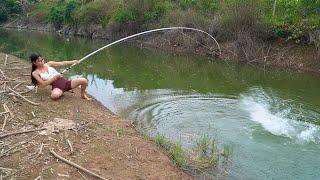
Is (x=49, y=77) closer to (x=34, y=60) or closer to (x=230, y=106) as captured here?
(x=34, y=60)

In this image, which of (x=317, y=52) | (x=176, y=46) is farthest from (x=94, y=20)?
(x=317, y=52)

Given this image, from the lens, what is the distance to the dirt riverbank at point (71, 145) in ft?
22.2

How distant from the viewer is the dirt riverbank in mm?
6773

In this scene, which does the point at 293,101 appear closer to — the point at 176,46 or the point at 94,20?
the point at 176,46

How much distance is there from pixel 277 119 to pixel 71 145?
6.08 m

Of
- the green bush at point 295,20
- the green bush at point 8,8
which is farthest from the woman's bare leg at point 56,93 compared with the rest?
the green bush at point 8,8

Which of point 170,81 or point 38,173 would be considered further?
point 170,81

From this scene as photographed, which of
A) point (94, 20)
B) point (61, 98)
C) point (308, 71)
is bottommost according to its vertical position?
point (94, 20)

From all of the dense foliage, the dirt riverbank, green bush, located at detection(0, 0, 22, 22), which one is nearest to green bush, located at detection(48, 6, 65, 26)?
the dense foliage

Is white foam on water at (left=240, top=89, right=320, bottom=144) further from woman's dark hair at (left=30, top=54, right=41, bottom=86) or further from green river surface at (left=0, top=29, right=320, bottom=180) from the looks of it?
woman's dark hair at (left=30, top=54, right=41, bottom=86)

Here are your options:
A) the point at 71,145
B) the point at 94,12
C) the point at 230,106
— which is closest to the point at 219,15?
the point at 230,106

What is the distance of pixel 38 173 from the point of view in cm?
652

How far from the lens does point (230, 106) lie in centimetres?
1298

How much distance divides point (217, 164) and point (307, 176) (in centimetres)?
161
